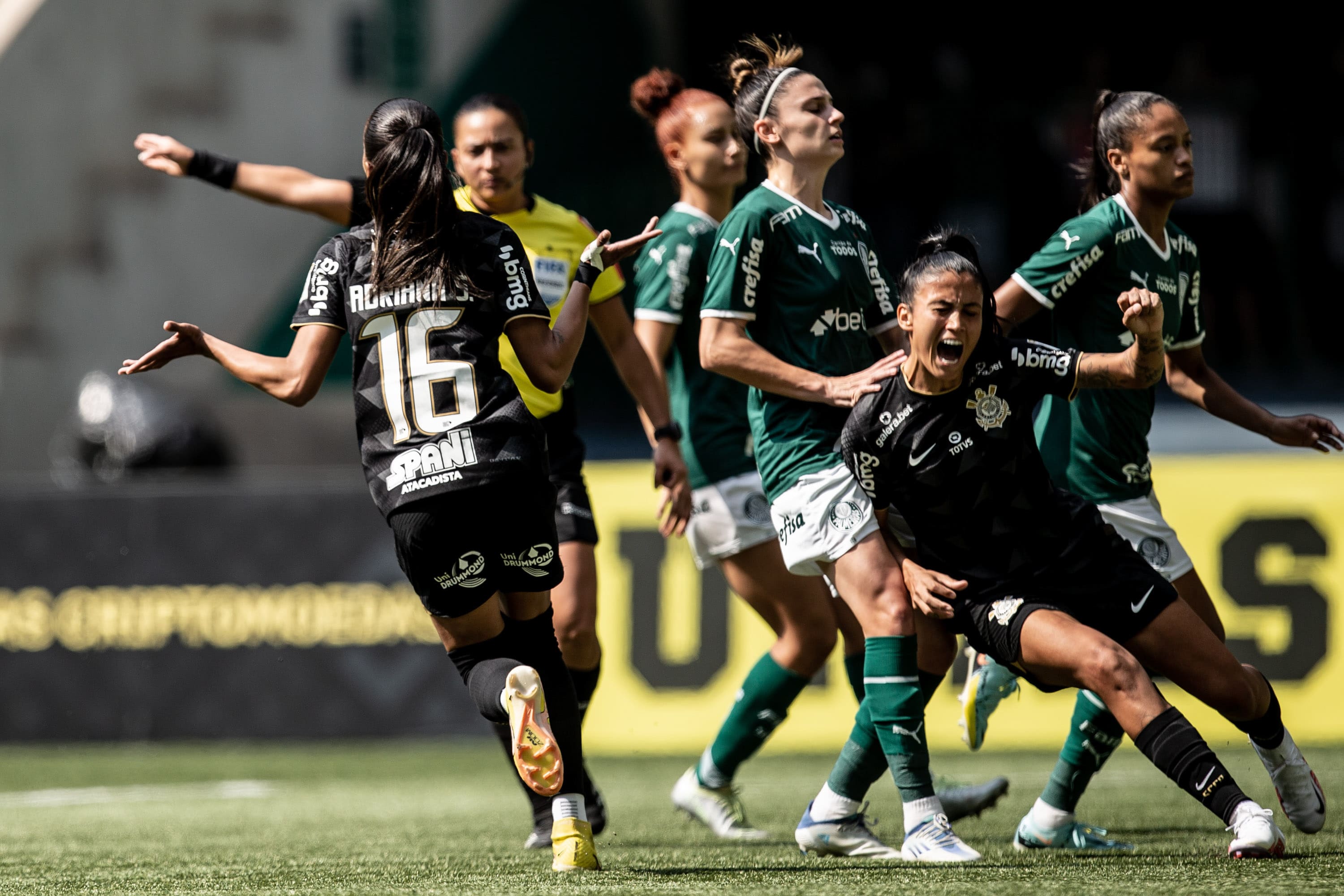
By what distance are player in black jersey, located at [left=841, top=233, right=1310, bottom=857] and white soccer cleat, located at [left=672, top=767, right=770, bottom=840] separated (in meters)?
1.38

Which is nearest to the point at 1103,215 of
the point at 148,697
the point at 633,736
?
the point at 633,736

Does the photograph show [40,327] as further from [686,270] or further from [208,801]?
[686,270]

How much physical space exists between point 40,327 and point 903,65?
24.6ft

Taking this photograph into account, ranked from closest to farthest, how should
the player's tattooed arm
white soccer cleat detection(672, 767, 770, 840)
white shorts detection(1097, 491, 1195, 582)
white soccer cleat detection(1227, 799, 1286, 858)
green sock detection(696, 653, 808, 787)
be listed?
white soccer cleat detection(1227, 799, 1286, 858)
the player's tattooed arm
white shorts detection(1097, 491, 1195, 582)
white soccer cleat detection(672, 767, 770, 840)
green sock detection(696, 653, 808, 787)

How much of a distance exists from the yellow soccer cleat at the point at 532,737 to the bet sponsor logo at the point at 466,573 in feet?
0.78

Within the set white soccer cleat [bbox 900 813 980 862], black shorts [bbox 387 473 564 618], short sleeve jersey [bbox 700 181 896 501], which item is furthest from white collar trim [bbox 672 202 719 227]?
white soccer cleat [bbox 900 813 980 862]

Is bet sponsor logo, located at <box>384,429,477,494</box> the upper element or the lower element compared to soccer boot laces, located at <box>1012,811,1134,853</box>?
upper

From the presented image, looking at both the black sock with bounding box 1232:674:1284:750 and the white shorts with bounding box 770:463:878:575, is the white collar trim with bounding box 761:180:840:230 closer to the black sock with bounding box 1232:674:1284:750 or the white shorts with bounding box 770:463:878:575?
the white shorts with bounding box 770:463:878:575

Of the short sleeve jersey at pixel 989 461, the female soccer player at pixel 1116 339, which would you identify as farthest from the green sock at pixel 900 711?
the female soccer player at pixel 1116 339

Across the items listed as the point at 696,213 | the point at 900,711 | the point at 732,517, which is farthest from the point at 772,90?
the point at 900,711

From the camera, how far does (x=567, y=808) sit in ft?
13.1

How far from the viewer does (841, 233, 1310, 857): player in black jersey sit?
13.0ft

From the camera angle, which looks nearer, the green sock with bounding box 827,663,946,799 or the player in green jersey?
the green sock with bounding box 827,663,946,799

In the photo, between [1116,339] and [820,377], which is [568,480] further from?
[1116,339]
